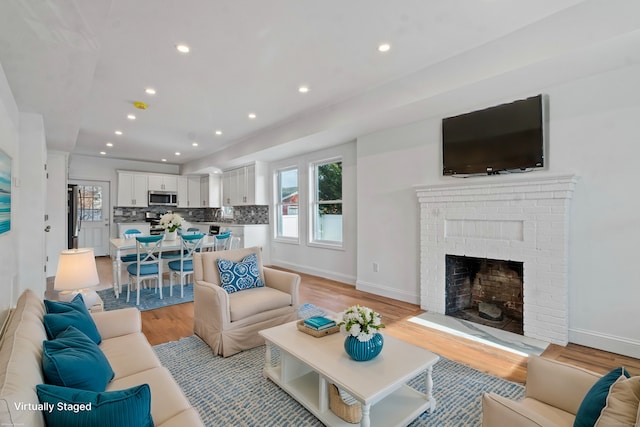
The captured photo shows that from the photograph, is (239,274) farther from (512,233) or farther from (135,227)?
(135,227)

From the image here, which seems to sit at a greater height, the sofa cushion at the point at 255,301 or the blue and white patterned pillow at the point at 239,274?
the blue and white patterned pillow at the point at 239,274

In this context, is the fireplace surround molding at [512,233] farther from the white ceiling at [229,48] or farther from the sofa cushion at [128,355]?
the sofa cushion at [128,355]

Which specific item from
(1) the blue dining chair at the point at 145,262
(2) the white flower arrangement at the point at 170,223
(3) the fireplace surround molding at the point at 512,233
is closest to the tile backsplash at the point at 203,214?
(2) the white flower arrangement at the point at 170,223

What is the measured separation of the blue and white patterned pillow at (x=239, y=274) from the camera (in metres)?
3.00

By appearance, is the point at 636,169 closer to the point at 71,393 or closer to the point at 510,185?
the point at 510,185

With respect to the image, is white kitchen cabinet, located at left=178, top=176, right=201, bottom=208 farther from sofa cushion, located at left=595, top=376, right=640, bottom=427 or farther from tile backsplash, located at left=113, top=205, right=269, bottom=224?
sofa cushion, located at left=595, top=376, right=640, bottom=427

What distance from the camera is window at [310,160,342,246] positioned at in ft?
18.1

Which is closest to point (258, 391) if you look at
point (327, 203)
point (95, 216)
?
point (327, 203)

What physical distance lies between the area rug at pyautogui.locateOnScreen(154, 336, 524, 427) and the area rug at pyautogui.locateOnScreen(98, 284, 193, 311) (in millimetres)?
1494

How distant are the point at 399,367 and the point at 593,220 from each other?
94.2 inches

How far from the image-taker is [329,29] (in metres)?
2.43

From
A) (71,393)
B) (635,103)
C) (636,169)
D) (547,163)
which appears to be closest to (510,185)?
(547,163)

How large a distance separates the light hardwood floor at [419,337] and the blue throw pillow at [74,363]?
5.48 feet

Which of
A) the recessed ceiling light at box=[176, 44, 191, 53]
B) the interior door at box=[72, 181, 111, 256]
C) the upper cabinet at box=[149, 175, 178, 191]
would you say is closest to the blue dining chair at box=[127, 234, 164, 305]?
the recessed ceiling light at box=[176, 44, 191, 53]
